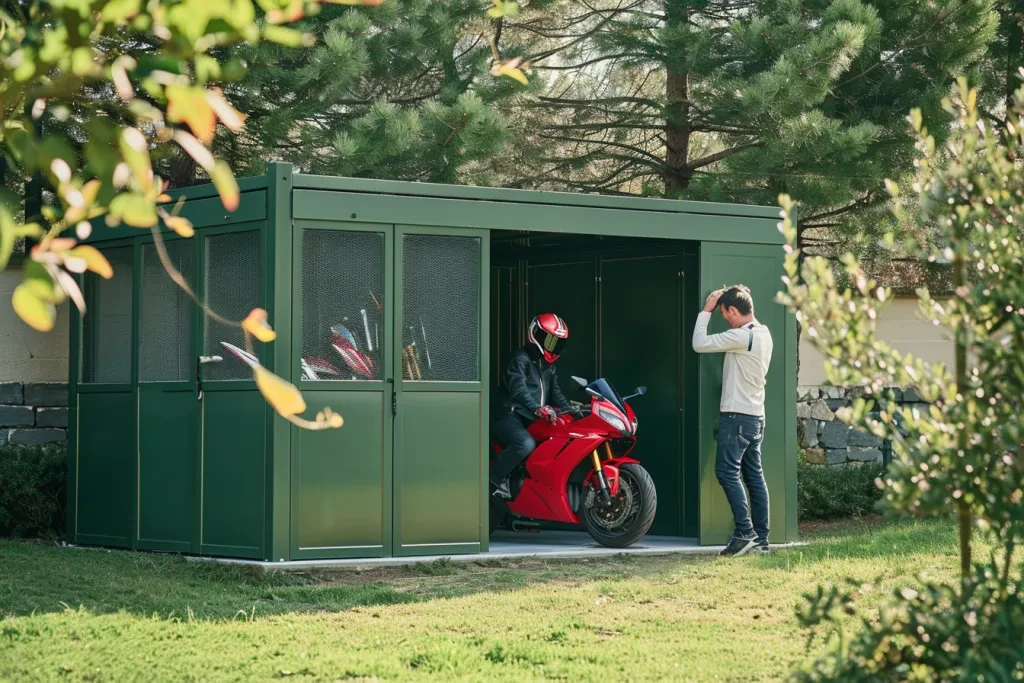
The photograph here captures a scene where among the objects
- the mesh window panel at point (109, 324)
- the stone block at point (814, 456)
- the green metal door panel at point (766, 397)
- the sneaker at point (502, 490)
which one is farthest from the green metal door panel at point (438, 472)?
the stone block at point (814, 456)

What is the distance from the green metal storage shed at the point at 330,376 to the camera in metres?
8.82

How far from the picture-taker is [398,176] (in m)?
12.2

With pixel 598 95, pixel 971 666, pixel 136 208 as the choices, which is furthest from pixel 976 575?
pixel 598 95

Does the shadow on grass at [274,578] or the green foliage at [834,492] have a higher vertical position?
the green foliage at [834,492]

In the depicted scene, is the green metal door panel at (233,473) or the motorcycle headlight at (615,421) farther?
the motorcycle headlight at (615,421)

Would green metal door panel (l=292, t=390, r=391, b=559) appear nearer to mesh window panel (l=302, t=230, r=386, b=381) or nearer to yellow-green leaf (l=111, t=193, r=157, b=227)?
mesh window panel (l=302, t=230, r=386, b=381)

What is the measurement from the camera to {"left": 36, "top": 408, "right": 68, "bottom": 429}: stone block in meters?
11.4

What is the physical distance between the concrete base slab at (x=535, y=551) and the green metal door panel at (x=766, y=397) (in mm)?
234

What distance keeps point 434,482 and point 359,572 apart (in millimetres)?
792

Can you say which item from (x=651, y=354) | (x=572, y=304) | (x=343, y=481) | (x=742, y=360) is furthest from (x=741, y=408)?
(x=343, y=481)

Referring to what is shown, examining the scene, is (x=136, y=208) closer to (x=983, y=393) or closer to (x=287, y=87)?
(x=983, y=393)

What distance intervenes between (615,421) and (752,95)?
3.21m

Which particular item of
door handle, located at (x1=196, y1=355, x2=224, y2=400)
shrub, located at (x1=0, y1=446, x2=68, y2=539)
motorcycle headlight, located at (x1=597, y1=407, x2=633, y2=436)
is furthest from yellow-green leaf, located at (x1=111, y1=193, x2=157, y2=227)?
shrub, located at (x1=0, y1=446, x2=68, y2=539)

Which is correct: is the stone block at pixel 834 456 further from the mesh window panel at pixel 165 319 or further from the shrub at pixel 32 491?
the shrub at pixel 32 491
